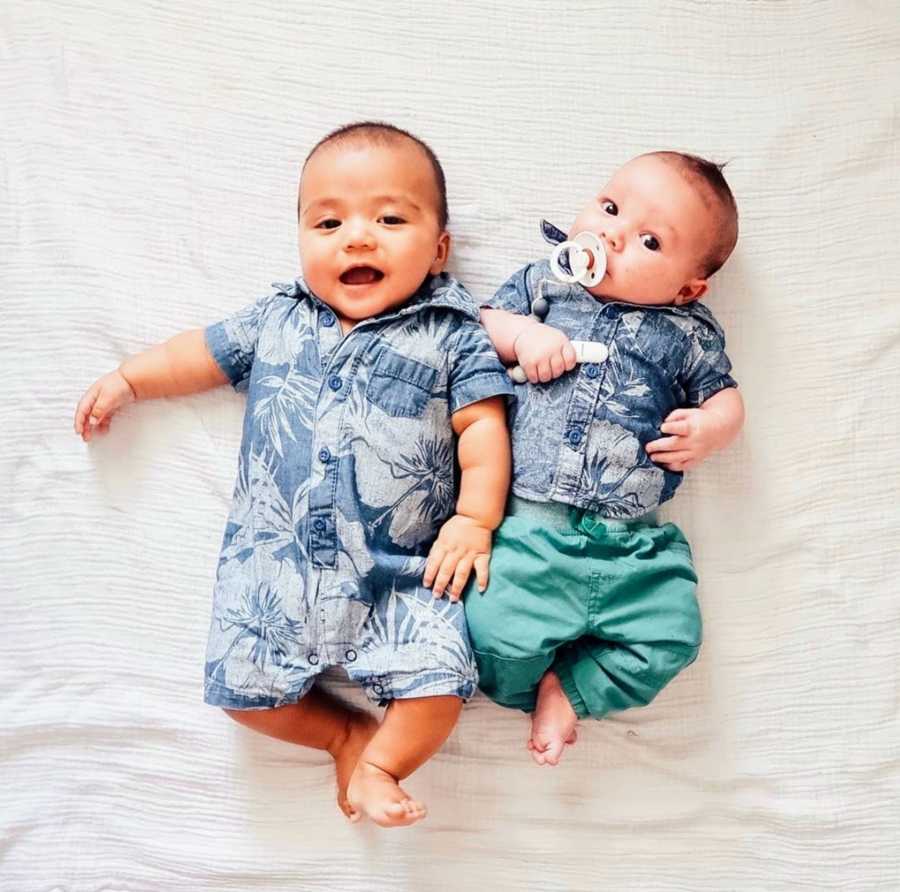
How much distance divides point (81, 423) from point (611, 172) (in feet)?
2.39

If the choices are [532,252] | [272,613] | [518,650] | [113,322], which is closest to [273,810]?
[272,613]

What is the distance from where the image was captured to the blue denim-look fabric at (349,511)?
114cm

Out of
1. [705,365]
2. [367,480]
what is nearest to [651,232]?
[705,365]

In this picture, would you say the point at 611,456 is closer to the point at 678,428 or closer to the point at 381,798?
the point at 678,428

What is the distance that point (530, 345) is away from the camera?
3.84 ft

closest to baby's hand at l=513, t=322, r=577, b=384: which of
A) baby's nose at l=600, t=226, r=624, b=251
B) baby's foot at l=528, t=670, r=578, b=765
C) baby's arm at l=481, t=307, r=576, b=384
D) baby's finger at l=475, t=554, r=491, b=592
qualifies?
baby's arm at l=481, t=307, r=576, b=384

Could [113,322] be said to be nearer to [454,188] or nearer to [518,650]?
[454,188]

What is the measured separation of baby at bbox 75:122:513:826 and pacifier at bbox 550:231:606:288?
4.5 inches

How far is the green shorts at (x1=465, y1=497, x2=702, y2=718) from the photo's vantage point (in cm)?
114

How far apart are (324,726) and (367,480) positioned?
301mm

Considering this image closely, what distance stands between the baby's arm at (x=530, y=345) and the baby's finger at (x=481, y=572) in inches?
8.4

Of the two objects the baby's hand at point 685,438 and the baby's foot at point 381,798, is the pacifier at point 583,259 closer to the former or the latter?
the baby's hand at point 685,438

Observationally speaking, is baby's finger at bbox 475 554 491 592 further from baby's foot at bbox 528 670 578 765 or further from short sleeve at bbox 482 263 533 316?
short sleeve at bbox 482 263 533 316

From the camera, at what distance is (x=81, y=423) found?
1.24 meters
